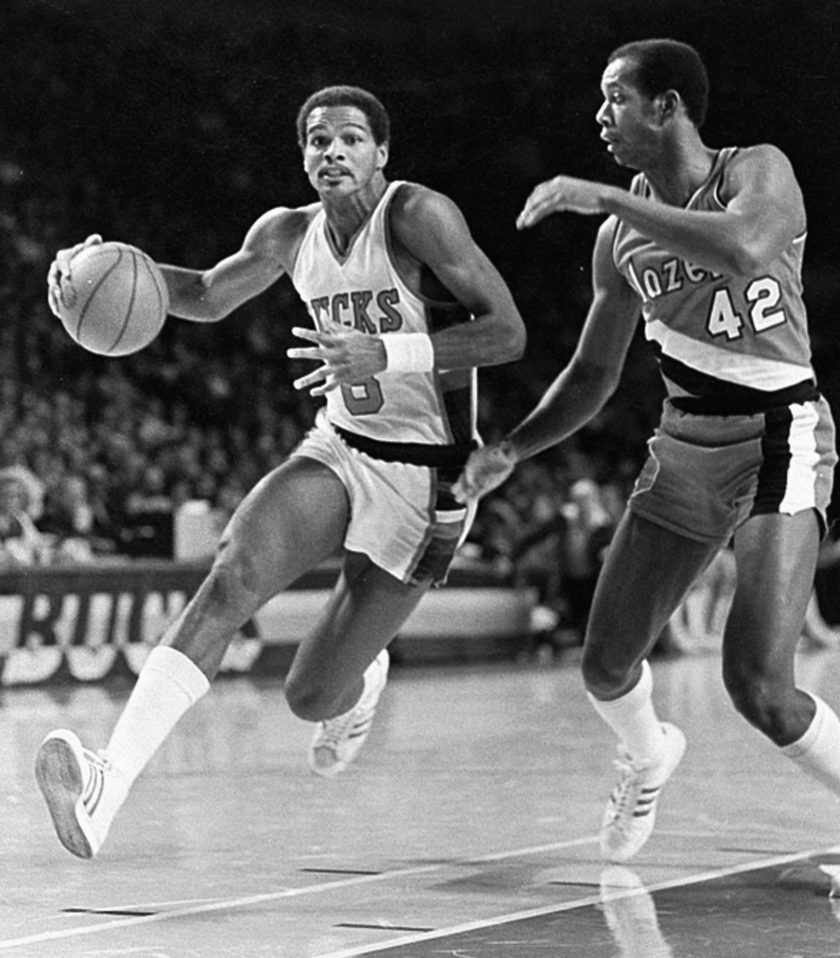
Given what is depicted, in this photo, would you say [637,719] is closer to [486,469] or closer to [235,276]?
[486,469]

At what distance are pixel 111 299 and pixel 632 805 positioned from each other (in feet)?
6.80

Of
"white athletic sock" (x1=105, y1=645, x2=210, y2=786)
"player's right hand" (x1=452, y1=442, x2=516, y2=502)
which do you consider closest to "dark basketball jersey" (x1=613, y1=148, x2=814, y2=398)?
"player's right hand" (x1=452, y1=442, x2=516, y2=502)

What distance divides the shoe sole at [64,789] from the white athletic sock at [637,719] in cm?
157

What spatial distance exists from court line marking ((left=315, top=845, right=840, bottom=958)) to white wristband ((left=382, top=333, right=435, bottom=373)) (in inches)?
55.4

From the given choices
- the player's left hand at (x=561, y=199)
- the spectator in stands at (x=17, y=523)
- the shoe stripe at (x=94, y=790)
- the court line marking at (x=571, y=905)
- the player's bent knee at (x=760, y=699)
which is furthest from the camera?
the spectator in stands at (x=17, y=523)

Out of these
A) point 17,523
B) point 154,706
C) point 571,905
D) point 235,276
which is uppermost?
point 235,276

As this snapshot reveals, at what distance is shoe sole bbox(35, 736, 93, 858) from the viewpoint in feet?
14.3

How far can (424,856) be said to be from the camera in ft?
17.8

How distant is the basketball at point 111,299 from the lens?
5.27 meters

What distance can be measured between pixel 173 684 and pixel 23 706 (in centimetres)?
605

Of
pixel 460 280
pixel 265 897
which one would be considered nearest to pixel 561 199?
pixel 460 280

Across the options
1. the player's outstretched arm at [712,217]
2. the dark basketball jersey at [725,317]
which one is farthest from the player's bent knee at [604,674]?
the player's outstretched arm at [712,217]

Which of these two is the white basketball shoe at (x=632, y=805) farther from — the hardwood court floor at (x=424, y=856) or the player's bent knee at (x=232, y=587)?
the player's bent knee at (x=232, y=587)

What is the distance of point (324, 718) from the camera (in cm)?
573
